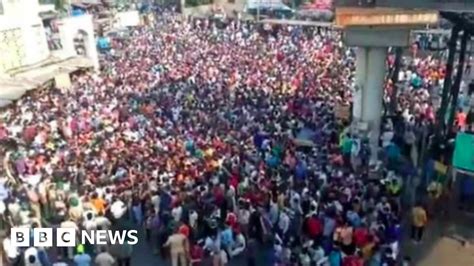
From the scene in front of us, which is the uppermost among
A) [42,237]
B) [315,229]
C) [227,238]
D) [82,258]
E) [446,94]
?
[446,94]

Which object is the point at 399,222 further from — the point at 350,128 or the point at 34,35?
the point at 34,35

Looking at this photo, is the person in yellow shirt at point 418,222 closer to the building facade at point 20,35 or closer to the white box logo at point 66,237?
the white box logo at point 66,237

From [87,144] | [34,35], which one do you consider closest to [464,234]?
[87,144]

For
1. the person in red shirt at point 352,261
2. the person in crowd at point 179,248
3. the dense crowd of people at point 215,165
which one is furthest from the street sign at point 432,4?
the person in crowd at point 179,248

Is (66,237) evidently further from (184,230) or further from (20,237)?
(184,230)

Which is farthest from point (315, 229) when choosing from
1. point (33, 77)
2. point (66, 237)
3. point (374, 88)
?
point (33, 77)
